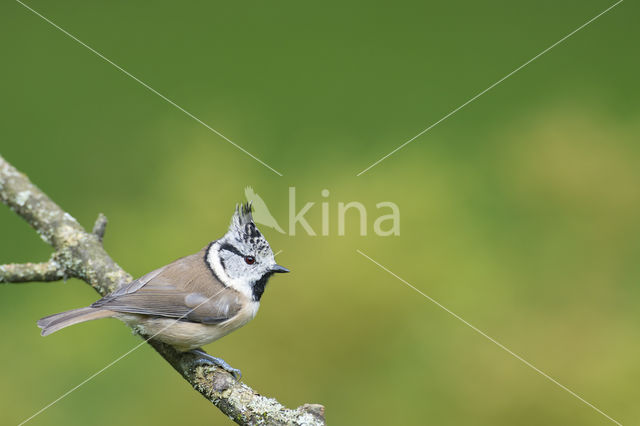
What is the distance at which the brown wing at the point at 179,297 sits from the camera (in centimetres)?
222

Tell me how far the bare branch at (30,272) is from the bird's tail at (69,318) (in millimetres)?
225

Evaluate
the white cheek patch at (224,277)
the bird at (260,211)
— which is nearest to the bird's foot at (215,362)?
the white cheek patch at (224,277)

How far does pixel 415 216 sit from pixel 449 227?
0.63ft

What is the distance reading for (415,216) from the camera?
11.5 ft

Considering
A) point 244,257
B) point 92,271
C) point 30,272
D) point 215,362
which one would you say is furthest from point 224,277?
point 30,272

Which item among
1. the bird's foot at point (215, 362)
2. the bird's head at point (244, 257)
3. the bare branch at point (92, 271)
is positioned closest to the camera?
the bare branch at point (92, 271)

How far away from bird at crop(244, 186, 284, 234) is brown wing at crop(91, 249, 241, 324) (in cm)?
32

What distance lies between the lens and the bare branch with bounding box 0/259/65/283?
7.58 ft

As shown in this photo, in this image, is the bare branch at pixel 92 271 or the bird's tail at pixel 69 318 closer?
the bare branch at pixel 92 271

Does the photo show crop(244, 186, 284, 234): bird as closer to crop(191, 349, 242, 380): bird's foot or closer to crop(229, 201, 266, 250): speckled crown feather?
crop(229, 201, 266, 250): speckled crown feather

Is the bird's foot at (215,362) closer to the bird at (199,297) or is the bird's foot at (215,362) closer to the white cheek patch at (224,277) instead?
the bird at (199,297)

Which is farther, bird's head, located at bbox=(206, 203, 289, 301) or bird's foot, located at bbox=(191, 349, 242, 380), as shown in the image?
bird's head, located at bbox=(206, 203, 289, 301)

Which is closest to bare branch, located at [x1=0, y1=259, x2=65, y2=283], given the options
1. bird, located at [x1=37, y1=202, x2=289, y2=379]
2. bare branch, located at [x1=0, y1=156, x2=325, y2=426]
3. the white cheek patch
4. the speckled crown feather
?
bare branch, located at [x1=0, y1=156, x2=325, y2=426]

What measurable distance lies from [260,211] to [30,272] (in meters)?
0.96
